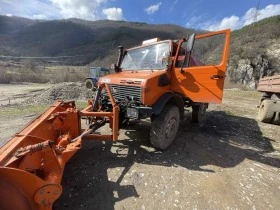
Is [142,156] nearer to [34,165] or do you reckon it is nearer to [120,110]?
[120,110]

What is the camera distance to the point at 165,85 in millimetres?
4828

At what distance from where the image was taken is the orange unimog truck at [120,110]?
7.82ft

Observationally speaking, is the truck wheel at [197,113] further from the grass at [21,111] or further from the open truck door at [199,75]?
the grass at [21,111]

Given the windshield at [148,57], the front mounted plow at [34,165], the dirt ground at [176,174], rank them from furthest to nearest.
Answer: the windshield at [148,57]
the dirt ground at [176,174]
the front mounted plow at [34,165]

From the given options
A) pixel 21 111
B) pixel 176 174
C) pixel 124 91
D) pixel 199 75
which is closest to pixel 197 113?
pixel 199 75

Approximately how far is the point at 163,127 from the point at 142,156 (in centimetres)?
74

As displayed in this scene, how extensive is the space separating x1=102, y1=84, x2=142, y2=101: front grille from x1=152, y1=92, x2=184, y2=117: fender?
1.28ft

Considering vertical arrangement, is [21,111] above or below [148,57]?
below

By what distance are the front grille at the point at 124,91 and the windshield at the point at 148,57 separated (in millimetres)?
918

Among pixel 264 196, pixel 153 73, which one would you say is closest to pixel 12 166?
pixel 153 73

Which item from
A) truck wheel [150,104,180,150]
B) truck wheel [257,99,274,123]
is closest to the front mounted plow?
truck wheel [150,104,180,150]

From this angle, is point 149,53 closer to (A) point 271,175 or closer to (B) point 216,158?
(B) point 216,158

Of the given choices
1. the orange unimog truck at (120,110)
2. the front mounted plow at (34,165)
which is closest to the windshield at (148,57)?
the orange unimog truck at (120,110)

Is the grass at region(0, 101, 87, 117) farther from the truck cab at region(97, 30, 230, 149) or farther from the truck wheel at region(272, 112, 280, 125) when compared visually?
the truck wheel at region(272, 112, 280, 125)
